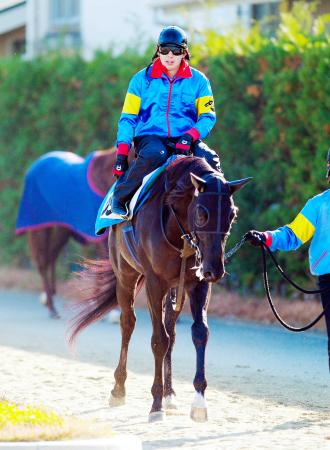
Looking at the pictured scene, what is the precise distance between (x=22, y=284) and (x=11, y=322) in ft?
13.1

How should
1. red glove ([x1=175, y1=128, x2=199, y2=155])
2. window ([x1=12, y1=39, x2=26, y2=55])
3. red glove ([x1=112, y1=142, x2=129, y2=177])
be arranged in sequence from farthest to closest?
window ([x1=12, y1=39, x2=26, y2=55])
red glove ([x1=112, y1=142, x2=129, y2=177])
red glove ([x1=175, y1=128, x2=199, y2=155])

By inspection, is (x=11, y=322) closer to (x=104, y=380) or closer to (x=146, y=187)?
(x=104, y=380)

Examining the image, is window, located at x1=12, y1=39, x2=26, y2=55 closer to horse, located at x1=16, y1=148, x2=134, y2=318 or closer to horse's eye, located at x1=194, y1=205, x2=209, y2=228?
horse, located at x1=16, y1=148, x2=134, y2=318

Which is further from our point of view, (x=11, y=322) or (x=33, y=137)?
(x=33, y=137)

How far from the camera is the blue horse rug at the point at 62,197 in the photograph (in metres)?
13.6

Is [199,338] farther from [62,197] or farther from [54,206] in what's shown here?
[54,206]

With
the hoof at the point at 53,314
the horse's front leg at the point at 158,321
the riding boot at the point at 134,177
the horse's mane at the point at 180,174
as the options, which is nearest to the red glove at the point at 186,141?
the riding boot at the point at 134,177

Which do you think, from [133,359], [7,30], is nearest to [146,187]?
[133,359]

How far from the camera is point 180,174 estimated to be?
Answer: 779cm

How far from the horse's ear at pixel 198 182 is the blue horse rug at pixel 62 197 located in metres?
6.12

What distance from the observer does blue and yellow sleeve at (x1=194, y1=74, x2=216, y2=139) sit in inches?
328

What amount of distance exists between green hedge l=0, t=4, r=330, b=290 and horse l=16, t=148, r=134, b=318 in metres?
1.55

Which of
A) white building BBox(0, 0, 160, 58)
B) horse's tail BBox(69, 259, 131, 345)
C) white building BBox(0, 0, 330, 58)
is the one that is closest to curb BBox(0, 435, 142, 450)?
horse's tail BBox(69, 259, 131, 345)

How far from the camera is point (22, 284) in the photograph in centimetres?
1739
